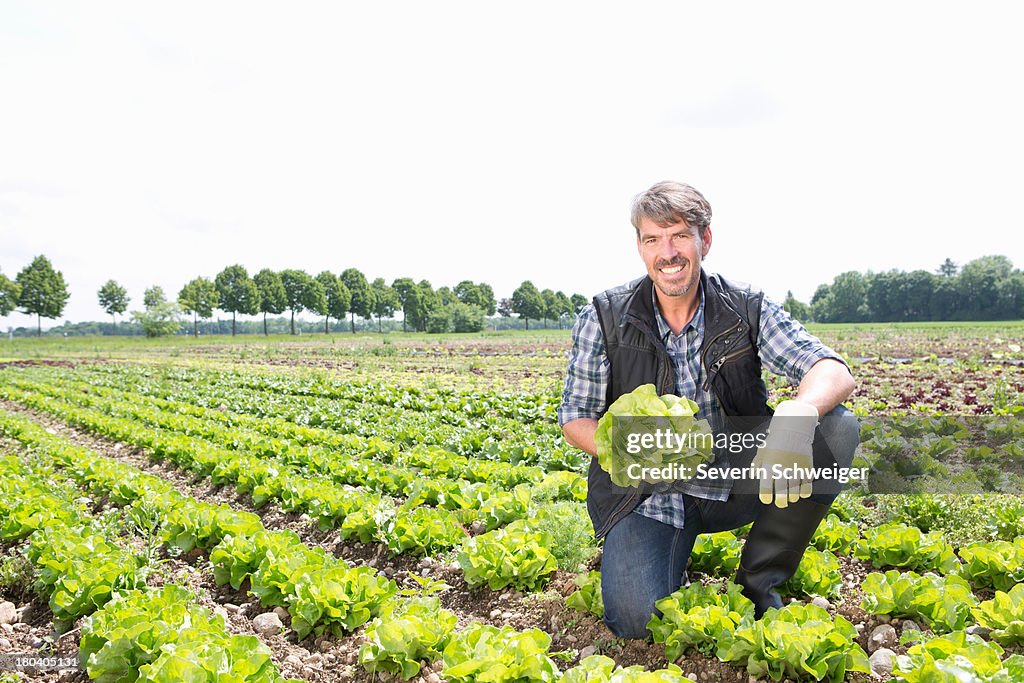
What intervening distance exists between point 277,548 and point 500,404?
8.39m

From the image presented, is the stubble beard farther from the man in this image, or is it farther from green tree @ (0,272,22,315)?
green tree @ (0,272,22,315)

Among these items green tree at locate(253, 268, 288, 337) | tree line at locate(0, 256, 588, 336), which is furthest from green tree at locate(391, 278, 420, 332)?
green tree at locate(253, 268, 288, 337)

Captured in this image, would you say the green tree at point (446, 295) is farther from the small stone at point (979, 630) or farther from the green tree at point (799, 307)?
the small stone at point (979, 630)

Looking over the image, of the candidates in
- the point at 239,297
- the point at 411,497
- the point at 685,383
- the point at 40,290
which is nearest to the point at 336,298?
the point at 239,297

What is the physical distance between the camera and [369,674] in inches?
125

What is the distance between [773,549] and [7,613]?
458 centimetres

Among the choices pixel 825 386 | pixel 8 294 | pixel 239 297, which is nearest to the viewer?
pixel 825 386

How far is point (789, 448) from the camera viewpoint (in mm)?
2811

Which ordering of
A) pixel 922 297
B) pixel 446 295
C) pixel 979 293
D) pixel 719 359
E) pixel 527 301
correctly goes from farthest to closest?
pixel 446 295 < pixel 527 301 < pixel 922 297 < pixel 979 293 < pixel 719 359

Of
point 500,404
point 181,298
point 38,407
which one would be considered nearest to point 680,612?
point 500,404

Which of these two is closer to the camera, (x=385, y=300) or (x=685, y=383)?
(x=685, y=383)

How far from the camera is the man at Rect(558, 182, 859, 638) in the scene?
3.12 meters

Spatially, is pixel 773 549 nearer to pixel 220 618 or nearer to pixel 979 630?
pixel 979 630

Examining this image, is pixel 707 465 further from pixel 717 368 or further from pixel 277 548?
pixel 277 548
